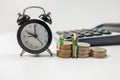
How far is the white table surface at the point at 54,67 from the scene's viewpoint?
27.3 inches

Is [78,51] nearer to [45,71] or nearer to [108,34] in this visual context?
[45,71]

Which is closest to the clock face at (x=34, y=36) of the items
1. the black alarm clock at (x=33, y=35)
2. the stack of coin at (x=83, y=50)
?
the black alarm clock at (x=33, y=35)

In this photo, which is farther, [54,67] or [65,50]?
[65,50]

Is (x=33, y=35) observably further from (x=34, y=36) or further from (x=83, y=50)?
(x=83, y=50)

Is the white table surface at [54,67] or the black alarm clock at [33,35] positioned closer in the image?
the white table surface at [54,67]

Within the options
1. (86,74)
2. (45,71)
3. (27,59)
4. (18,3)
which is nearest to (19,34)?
(27,59)

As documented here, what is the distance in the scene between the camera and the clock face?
0.92 m

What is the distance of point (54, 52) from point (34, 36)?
14 cm

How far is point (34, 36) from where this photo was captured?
0.93 meters

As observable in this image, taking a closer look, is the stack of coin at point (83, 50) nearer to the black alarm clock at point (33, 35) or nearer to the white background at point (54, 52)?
the white background at point (54, 52)

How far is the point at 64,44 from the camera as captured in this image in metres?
0.93

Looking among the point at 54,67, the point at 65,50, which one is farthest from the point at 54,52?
the point at 54,67

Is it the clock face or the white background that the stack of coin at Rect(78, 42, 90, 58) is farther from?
the clock face

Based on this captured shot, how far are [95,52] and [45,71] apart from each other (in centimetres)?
28
